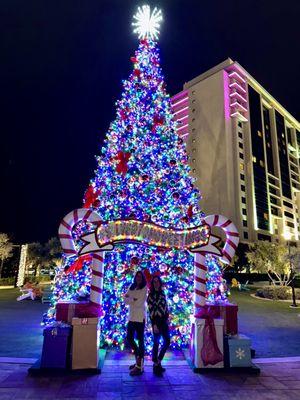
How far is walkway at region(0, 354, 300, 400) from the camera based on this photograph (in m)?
4.55

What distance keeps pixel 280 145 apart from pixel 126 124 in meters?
99.2

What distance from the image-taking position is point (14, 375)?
5316mm

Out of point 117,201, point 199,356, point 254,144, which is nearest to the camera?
point 199,356

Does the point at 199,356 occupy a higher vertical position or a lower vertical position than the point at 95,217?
lower

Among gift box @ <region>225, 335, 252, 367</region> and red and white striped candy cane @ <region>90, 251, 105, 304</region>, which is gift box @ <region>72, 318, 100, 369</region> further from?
gift box @ <region>225, 335, 252, 367</region>

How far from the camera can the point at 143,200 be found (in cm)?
809

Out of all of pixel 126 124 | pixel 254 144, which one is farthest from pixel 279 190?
pixel 126 124

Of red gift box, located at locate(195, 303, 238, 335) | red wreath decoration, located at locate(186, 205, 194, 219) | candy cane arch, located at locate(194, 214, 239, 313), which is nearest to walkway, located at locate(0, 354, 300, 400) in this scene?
red gift box, located at locate(195, 303, 238, 335)

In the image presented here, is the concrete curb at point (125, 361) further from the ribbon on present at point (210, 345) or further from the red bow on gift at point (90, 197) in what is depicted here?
the red bow on gift at point (90, 197)

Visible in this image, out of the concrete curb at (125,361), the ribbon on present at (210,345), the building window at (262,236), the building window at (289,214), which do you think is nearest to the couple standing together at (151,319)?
the concrete curb at (125,361)

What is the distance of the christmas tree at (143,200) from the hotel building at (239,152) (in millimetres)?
66866

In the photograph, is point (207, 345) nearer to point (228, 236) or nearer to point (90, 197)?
A: point (228, 236)

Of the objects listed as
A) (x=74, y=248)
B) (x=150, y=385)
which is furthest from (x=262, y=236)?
(x=150, y=385)

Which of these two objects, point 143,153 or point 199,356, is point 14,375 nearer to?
point 199,356
